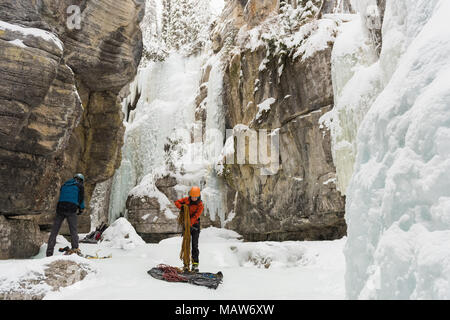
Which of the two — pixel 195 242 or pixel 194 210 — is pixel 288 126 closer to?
pixel 194 210

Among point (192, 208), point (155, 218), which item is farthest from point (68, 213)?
point (155, 218)

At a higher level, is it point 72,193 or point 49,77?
point 49,77

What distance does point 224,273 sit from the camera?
5648mm

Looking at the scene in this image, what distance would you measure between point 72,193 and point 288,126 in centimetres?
723

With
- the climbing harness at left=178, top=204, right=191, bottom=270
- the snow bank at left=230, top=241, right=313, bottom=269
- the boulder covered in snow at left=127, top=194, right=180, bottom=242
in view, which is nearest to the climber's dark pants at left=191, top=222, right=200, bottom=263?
the climbing harness at left=178, top=204, right=191, bottom=270

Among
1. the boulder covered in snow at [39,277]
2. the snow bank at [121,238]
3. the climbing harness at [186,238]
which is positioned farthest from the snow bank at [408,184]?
the snow bank at [121,238]

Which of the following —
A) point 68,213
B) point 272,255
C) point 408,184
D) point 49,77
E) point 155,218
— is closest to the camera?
point 408,184

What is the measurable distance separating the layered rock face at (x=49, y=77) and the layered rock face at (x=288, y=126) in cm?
447

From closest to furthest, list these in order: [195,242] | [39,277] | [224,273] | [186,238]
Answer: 1. [39,277]
2. [186,238]
3. [195,242]
4. [224,273]

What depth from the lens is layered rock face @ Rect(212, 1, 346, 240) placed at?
9969 millimetres

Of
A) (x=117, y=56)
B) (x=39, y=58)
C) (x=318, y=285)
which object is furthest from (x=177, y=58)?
(x=318, y=285)

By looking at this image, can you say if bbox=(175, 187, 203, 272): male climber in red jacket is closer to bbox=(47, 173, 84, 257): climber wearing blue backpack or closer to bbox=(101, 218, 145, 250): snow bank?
bbox=(47, 173, 84, 257): climber wearing blue backpack

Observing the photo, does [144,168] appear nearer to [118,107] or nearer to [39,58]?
[118,107]
